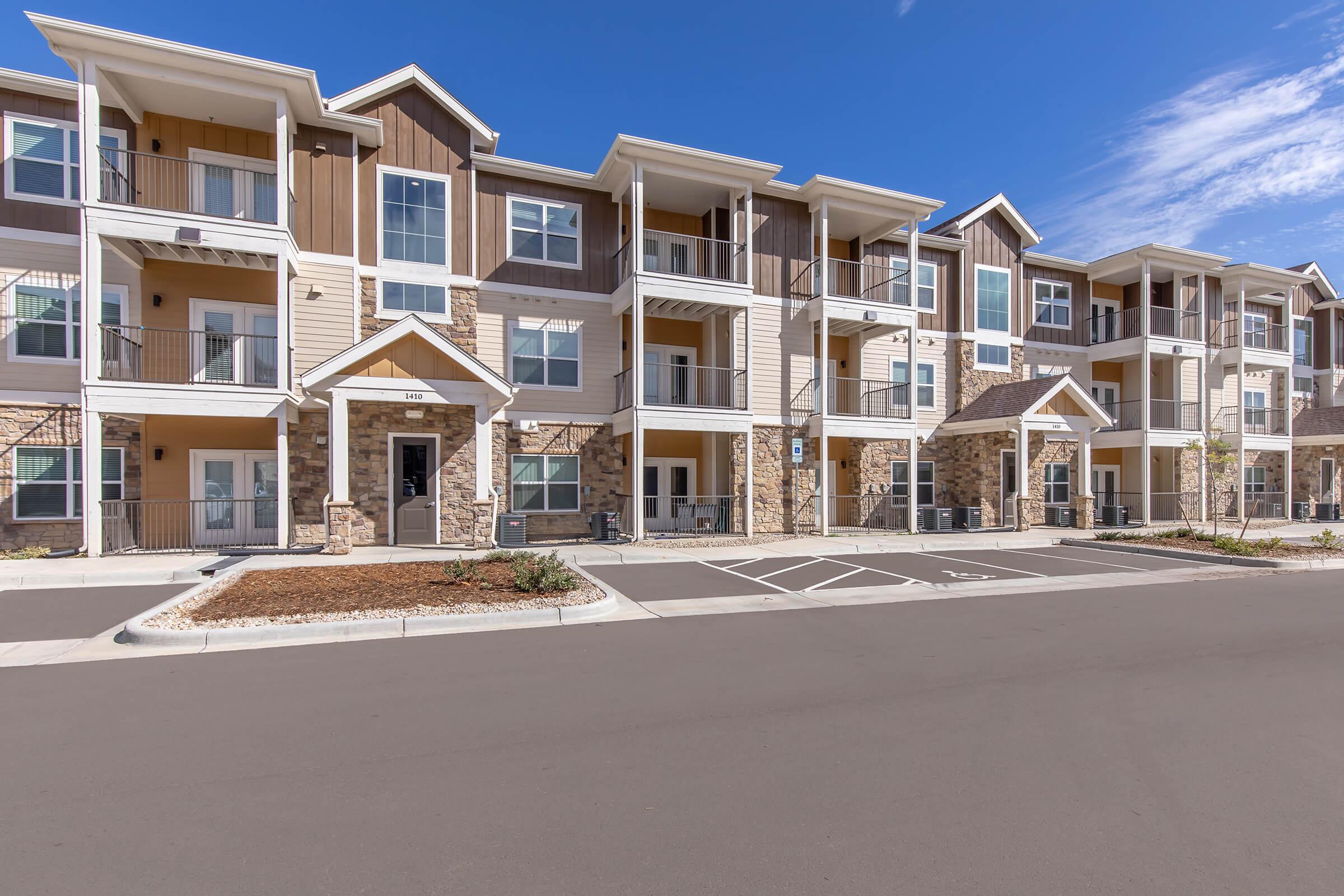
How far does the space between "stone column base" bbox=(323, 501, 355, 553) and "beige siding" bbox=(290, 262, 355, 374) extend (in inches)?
145

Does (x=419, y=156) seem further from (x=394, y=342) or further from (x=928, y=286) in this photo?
(x=928, y=286)

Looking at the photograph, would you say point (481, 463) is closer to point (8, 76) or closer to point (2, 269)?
point (2, 269)

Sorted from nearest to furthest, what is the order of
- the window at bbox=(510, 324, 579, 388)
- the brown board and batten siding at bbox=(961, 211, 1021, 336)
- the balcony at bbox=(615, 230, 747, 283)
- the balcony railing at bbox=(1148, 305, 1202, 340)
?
the window at bbox=(510, 324, 579, 388)
the balcony at bbox=(615, 230, 747, 283)
the brown board and batten siding at bbox=(961, 211, 1021, 336)
the balcony railing at bbox=(1148, 305, 1202, 340)

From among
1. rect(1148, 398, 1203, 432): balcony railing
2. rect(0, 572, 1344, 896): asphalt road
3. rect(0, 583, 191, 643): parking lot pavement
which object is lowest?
rect(0, 583, 191, 643): parking lot pavement

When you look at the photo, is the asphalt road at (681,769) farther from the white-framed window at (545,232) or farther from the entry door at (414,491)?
the white-framed window at (545,232)

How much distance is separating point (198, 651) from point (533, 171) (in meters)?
14.3

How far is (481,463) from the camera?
1514 cm

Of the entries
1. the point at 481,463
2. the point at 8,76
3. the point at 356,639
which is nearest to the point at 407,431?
the point at 481,463

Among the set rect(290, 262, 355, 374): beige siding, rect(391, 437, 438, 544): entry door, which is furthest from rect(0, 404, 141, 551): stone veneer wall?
rect(391, 437, 438, 544): entry door

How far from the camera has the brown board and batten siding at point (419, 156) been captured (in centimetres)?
1625

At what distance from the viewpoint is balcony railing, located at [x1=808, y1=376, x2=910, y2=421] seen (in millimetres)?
20172

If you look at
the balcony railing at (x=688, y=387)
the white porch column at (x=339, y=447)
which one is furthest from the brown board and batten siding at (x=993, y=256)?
the white porch column at (x=339, y=447)

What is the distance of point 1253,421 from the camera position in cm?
2767

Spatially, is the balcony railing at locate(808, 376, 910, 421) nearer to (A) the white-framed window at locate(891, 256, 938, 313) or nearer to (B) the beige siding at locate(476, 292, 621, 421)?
(A) the white-framed window at locate(891, 256, 938, 313)
